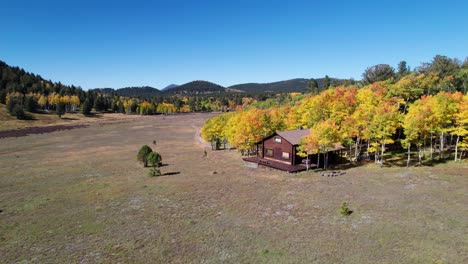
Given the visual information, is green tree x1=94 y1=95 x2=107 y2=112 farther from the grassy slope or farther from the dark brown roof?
the dark brown roof

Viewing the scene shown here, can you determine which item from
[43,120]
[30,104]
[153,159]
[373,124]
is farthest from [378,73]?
[30,104]

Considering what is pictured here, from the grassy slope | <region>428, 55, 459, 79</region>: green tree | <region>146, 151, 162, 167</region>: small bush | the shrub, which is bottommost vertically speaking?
<region>146, 151, 162, 167</region>: small bush

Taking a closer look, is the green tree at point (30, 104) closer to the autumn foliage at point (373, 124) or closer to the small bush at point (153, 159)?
the autumn foliage at point (373, 124)

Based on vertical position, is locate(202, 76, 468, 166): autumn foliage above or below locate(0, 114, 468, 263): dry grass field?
above

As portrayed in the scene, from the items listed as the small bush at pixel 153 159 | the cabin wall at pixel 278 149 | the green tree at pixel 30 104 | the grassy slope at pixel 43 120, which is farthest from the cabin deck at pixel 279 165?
the green tree at pixel 30 104

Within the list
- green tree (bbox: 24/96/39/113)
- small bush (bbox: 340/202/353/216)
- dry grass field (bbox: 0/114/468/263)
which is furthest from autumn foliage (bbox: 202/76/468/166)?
green tree (bbox: 24/96/39/113)

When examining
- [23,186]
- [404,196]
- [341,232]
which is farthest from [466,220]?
[23,186]
